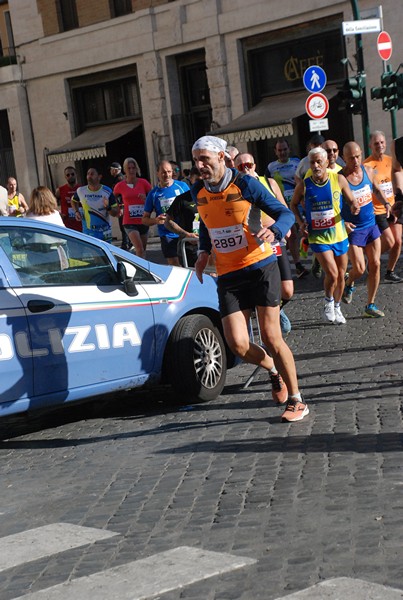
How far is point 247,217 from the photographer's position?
7719 millimetres

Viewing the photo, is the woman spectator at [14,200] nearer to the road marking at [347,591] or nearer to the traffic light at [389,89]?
the traffic light at [389,89]

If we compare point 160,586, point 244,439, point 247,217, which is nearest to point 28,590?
point 160,586

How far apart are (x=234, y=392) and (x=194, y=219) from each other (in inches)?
154

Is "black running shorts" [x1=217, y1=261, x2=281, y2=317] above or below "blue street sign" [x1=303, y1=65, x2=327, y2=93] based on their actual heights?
below

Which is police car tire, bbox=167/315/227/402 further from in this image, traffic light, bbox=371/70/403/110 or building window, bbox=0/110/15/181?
building window, bbox=0/110/15/181

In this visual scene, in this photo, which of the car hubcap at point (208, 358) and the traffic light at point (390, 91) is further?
the traffic light at point (390, 91)

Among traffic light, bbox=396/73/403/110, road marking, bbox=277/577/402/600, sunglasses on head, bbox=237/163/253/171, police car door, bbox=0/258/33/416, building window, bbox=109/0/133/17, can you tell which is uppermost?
building window, bbox=109/0/133/17

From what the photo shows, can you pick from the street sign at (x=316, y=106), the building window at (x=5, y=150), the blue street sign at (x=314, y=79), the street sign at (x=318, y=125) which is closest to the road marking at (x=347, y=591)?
the street sign at (x=318, y=125)

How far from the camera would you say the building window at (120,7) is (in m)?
32.6

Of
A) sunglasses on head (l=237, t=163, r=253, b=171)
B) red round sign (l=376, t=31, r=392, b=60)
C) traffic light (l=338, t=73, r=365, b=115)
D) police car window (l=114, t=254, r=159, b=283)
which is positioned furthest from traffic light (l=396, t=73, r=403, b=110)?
police car window (l=114, t=254, r=159, b=283)

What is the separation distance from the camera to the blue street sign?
21562mm

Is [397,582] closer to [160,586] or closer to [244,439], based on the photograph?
[160,586]

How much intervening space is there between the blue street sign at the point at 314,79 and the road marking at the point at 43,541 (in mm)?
16699

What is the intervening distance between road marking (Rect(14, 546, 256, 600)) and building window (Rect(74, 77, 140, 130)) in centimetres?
2815
